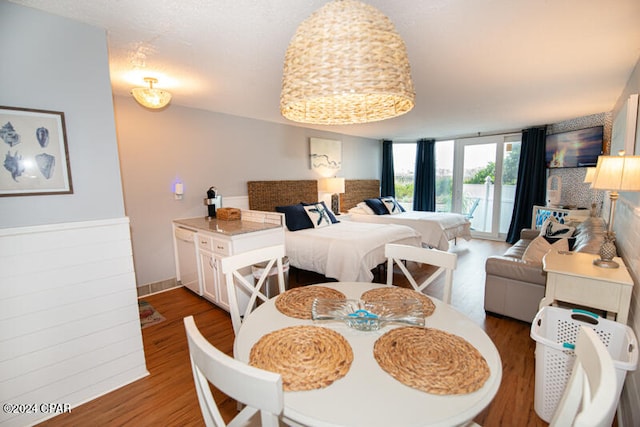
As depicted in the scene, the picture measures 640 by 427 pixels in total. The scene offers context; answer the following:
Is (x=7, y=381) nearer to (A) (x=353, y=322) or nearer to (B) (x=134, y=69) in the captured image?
(A) (x=353, y=322)

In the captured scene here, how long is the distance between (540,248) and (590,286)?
102 centimetres

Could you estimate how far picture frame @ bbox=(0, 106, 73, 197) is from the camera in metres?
1.46

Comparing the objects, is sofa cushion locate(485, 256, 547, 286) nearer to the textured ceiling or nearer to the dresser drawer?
the textured ceiling

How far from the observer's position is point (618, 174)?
5.60 ft

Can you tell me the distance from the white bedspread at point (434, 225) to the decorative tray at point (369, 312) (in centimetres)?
322

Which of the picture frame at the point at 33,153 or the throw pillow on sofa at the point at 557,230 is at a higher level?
the picture frame at the point at 33,153

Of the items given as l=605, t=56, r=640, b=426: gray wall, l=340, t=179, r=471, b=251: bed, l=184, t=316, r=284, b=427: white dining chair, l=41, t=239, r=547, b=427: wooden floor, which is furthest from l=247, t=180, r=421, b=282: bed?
l=184, t=316, r=284, b=427: white dining chair

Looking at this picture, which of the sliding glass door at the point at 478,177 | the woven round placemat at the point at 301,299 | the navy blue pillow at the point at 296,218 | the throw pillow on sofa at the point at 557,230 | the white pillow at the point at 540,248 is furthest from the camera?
the sliding glass door at the point at 478,177

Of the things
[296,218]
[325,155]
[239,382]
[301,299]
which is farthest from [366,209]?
[239,382]

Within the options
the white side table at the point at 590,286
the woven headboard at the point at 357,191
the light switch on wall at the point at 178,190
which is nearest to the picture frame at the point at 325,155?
the woven headboard at the point at 357,191

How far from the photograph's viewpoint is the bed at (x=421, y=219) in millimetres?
4363

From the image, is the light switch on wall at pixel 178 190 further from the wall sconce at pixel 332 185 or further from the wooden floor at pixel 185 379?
the wall sconce at pixel 332 185

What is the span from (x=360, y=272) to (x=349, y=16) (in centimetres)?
239

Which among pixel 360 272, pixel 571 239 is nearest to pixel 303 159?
pixel 360 272
